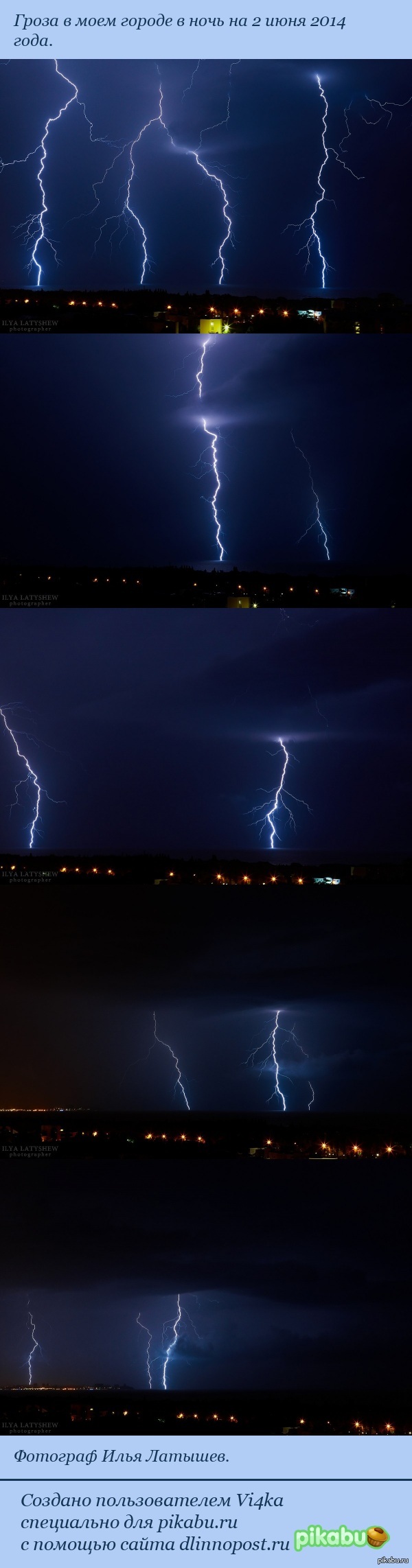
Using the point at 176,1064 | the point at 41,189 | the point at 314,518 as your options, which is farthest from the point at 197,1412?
the point at 41,189

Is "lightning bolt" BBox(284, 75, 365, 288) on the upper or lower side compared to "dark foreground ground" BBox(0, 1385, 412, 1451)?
upper

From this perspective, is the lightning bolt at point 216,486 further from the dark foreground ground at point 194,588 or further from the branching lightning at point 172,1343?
the branching lightning at point 172,1343

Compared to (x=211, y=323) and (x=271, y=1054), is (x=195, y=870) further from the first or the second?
(x=211, y=323)

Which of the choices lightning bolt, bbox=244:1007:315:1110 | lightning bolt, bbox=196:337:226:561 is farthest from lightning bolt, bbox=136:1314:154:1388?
lightning bolt, bbox=196:337:226:561

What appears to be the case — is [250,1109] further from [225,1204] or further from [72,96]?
[72,96]

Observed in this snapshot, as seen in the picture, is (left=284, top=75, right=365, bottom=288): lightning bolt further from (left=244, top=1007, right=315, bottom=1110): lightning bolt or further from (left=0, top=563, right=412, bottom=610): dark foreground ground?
(left=244, top=1007, right=315, bottom=1110): lightning bolt
